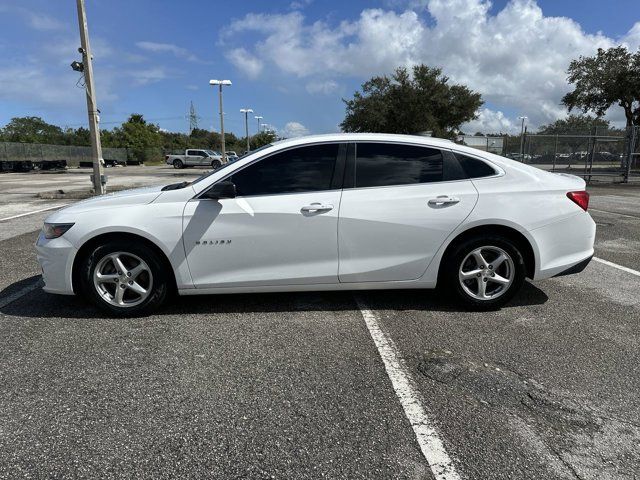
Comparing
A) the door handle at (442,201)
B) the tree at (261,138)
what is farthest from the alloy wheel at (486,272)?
the tree at (261,138)

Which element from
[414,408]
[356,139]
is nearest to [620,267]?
[356,139]

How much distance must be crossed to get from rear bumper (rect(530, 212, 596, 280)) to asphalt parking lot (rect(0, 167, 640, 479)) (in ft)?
1.39

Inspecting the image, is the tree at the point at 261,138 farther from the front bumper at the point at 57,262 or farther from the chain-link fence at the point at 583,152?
the front bumper at the point at 57,262

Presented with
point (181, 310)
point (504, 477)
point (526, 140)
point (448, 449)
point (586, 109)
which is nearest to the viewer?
point (504, 477)

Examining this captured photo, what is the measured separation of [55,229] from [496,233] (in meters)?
3.99

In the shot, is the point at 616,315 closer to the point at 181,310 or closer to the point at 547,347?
the point at 547,347

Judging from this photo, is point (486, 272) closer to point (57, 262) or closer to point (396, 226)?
point (396, 226)

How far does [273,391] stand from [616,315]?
3346 mm

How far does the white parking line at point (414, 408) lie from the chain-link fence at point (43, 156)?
41961 mm

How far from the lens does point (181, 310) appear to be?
4.49m

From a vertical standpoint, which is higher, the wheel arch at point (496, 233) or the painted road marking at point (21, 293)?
the wheel arch at point (496, 233)

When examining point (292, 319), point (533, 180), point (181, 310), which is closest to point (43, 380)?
point (181, 310)

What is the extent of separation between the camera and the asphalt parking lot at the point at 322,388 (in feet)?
7.82

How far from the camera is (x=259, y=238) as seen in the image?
413 centimetres
